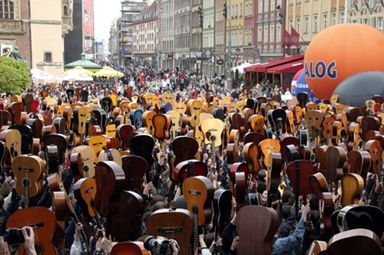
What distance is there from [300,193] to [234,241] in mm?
1833

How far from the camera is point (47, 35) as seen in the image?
163 ft

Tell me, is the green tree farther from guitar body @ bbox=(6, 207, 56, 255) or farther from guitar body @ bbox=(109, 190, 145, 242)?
guitar body @ bbox=(6, 207, 56, 255)

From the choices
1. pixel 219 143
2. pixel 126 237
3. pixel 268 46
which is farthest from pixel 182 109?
pixel 268 46

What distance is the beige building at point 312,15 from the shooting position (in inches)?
1594

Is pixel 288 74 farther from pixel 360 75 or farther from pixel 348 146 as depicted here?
pixel 348 146

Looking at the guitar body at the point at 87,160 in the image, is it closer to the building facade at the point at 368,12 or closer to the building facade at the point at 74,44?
the building facade at the point at 368,12

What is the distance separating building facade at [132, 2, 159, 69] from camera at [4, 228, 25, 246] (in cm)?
9759

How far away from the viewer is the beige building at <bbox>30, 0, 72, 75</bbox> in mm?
49375

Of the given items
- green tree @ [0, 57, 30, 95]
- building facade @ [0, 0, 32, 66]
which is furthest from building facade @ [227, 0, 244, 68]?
green tree @ [0, 57, 30, 95]

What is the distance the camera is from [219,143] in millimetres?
12234

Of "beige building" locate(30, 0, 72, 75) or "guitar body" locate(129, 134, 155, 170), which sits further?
"beige building" locate(30, 0, 72, 75)

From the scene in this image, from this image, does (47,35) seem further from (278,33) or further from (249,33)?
(249,33)

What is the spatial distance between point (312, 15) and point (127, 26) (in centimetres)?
10938

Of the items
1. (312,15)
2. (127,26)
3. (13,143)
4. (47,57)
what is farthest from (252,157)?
(127,26)
